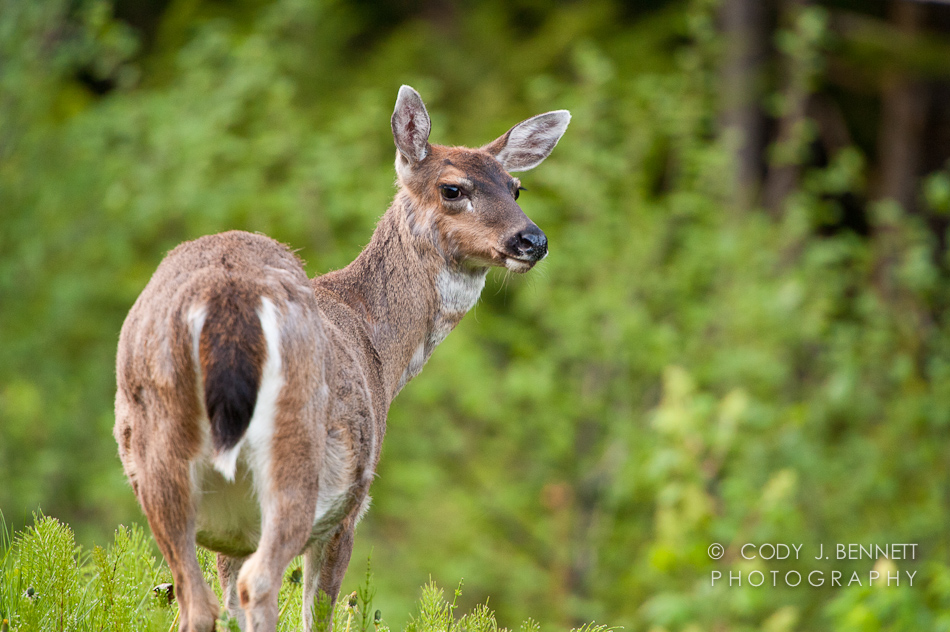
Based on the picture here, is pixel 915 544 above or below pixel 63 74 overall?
below

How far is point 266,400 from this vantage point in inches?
114

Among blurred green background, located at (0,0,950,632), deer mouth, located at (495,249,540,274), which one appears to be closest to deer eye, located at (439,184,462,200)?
deer mouth, located at (495,249,540,274)

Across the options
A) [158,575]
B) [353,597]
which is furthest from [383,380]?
[158,575]

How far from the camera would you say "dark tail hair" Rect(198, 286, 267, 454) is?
2768mm

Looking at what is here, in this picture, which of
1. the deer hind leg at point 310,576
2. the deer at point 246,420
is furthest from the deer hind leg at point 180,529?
the deer hind leg at point 310,576

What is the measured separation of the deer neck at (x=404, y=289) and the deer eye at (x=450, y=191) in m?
0.14

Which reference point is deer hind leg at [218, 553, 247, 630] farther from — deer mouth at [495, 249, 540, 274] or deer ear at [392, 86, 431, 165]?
deer ear at [392, 86, 431, 165]

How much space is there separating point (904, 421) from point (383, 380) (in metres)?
6.88

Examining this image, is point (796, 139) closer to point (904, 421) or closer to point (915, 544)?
point (904, 421)

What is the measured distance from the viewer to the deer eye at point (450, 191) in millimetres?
4496

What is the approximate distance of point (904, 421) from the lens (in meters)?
9.50

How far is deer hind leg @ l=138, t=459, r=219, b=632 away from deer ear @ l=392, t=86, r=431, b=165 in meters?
2.02

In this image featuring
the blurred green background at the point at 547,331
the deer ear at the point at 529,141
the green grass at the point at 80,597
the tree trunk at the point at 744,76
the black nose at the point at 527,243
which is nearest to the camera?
the green grass at the point at 80,597

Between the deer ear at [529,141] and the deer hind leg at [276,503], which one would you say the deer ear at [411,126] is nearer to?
the deer ear at [529,141]
